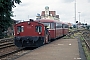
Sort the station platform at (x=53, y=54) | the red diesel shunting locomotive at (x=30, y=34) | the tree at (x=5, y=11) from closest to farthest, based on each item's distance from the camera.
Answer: the station platform at (x=53, y=54), the red diesel shunting locomotive at (x=30, y=34), the tree at (x=5, y=11)

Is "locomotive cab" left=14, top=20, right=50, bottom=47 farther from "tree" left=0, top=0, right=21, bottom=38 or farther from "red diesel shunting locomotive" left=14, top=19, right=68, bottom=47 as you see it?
"tree" left=0, top=0, right=21, bottom=38

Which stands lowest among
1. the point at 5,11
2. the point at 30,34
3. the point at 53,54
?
the point at 53,54

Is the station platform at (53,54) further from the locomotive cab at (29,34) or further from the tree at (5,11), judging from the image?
the tree at (5,11)

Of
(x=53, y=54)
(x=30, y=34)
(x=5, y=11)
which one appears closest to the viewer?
(x=53, y=54)

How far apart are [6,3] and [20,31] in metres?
8.80

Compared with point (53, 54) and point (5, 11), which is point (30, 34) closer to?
point (53, 54)

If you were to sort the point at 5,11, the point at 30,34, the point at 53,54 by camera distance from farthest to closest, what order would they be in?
the point at 5,11 < the point at 30,34 < the point at 53,54

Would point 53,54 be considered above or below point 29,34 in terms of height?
below

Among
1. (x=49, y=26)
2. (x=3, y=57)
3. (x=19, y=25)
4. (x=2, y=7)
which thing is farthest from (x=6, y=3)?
(x=3, y=57)

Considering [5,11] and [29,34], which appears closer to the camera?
[29,34]

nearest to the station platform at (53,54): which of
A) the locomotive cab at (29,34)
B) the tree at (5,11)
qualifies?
the locomotive cab at (29,34)

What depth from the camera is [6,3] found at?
28.4m

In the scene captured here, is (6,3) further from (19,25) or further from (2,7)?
(19,25)

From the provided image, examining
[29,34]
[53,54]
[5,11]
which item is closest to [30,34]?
[29,34]
